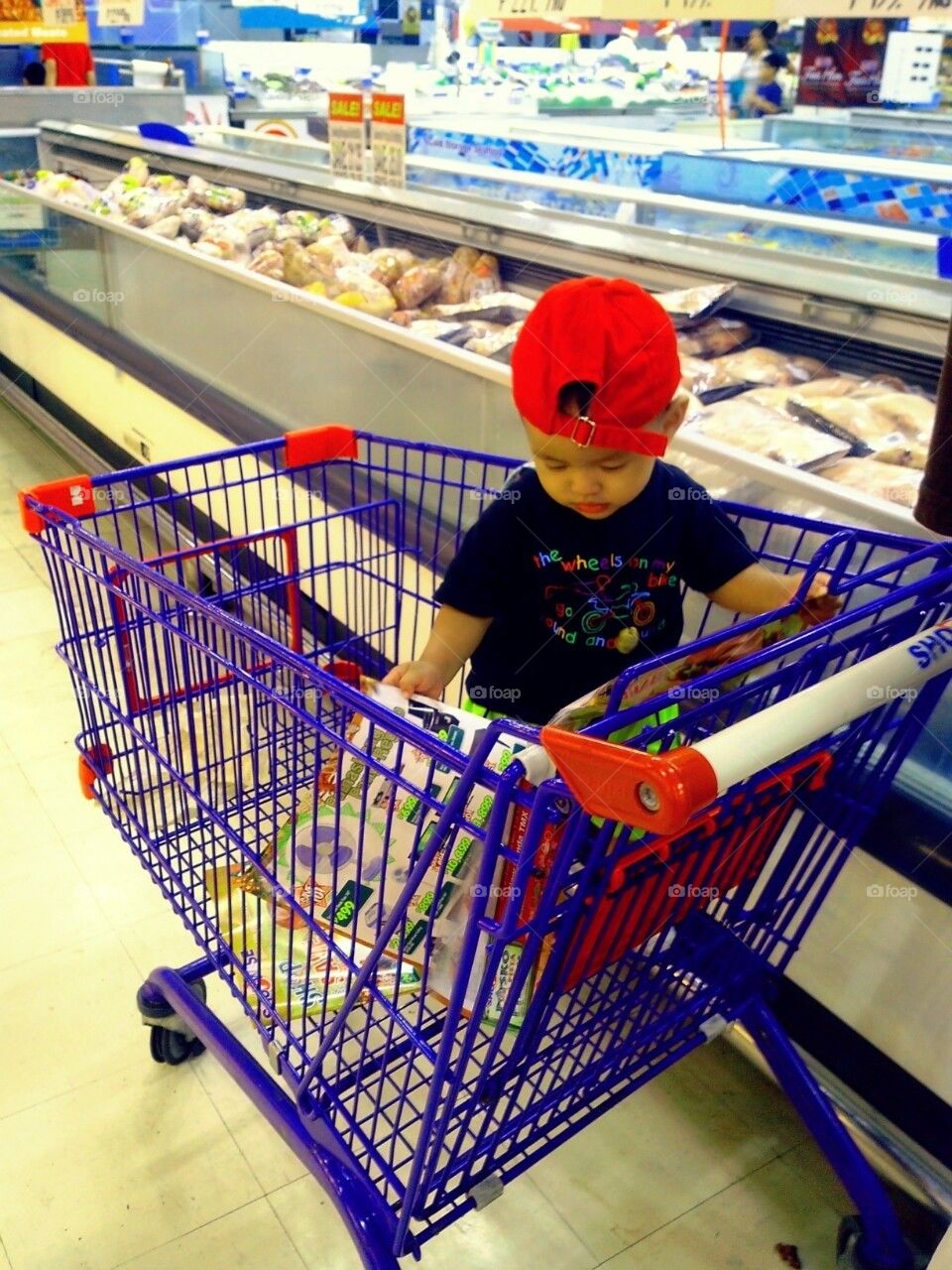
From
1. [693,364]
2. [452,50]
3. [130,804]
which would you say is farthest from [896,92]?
[452,50]

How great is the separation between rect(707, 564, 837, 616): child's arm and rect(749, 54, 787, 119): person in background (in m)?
6.64

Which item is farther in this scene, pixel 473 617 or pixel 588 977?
A: pixel 473 617

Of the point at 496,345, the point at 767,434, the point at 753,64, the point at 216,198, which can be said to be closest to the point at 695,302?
the point at 496,345

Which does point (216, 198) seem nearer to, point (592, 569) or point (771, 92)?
point (592, 569)

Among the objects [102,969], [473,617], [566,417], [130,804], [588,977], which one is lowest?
[102,969]

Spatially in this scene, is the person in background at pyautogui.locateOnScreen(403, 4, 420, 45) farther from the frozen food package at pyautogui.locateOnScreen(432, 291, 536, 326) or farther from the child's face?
the child's face

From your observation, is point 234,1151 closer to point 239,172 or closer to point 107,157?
point 239,172

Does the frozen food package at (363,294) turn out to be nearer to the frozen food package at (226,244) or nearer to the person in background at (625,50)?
the frozen food package at (226,244)

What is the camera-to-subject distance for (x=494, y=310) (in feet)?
9.29

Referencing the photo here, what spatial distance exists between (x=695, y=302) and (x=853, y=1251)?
1805 millimetres

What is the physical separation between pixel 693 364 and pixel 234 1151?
174 cm

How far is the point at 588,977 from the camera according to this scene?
1.17 metres

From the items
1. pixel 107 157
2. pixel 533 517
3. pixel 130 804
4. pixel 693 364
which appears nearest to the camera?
pixel 533 517

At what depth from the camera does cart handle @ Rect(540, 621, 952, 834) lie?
76 cm
